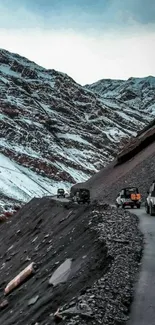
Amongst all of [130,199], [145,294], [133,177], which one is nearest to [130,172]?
[133,177]

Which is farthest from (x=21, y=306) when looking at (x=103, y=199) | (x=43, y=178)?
(x=43, y=178)

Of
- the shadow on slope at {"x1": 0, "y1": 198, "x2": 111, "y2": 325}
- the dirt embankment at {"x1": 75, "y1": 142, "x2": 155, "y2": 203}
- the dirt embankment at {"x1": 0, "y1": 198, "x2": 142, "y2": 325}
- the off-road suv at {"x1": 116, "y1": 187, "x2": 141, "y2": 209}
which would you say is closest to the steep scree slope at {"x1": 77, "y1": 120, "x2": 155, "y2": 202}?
the dirt embankment at {"x1": 75, "y1": 142, "x2": 155, "y2": 203}

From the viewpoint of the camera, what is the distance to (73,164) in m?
197

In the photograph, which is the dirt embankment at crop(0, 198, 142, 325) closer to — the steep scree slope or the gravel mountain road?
the gravel mountain road

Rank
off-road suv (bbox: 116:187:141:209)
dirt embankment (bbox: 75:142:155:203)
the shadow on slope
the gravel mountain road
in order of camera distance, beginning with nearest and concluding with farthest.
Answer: the gravel mountain road → the shadow on slope → off-road suv (bbox: 116:187:141:209) → dirt embankment (bbox: 75:142:155:203)

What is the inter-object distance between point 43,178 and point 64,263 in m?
153

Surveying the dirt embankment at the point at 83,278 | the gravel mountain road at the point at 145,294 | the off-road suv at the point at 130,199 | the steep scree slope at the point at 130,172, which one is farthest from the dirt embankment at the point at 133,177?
the gravel mountain road at the point at 145,294

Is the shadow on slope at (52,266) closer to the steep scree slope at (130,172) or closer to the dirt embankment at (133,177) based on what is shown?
the dirt embankment at (133,177)

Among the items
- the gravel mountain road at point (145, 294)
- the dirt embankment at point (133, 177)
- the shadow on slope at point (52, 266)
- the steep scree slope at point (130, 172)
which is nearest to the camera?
the gravel mountain road at point (145, 294)

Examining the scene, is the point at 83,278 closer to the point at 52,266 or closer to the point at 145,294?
the point at 145,294

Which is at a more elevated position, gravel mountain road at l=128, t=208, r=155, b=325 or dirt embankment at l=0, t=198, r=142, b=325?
gravel mountain road at l=128, t=208, r=155, b=325

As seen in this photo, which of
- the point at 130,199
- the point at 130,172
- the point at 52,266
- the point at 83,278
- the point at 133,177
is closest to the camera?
the point at 83,278

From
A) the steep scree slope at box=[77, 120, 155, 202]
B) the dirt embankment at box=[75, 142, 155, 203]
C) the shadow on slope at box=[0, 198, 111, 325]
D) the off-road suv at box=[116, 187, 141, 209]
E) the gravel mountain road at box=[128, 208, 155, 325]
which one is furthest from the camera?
the steep scree slope at box=[77, 120, 155, 202]

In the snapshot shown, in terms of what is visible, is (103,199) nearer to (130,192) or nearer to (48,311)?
(130,192)
